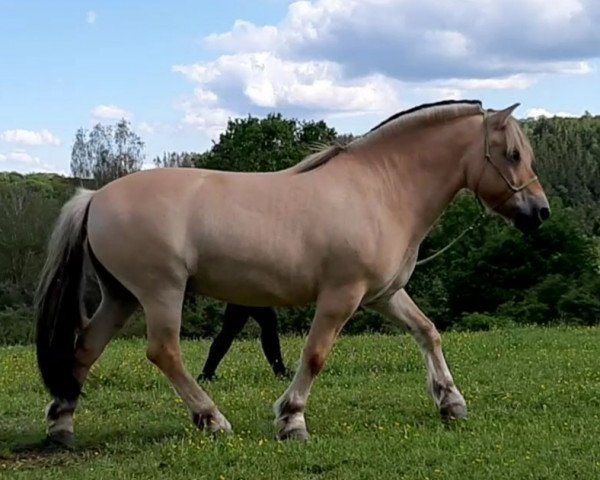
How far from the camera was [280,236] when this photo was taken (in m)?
6.52

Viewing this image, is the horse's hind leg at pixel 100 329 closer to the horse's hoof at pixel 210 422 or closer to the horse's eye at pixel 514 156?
the horse's hoof at pixel 210 422

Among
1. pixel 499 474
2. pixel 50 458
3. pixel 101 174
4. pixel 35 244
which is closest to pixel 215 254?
pixel 50 458

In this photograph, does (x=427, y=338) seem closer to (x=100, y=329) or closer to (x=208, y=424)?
(x=208, y=424)

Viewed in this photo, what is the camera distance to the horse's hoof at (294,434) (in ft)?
20.9

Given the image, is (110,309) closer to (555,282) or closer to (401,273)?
(401,273)

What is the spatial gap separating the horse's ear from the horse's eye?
22 centimetres

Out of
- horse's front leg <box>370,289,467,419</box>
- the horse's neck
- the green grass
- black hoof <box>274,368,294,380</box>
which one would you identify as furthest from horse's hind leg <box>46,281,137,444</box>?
black hoof <box>274,368,294,380</box>

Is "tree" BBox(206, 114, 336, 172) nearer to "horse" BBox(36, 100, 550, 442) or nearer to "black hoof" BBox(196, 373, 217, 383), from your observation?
"black hoof" BBox(196, 373, 217, 383)

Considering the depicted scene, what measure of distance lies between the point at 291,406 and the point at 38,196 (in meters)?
34.1

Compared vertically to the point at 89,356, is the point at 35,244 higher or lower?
lower

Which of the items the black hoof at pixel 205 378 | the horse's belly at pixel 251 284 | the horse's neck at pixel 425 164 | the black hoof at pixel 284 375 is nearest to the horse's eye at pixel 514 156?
the horse's neck at pixel 425 164

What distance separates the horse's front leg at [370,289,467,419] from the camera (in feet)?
23.8

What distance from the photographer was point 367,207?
668 cm

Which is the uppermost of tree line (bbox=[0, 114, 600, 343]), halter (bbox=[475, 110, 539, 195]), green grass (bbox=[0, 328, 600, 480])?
halter (bbox=[475, 110, 539, 195])
